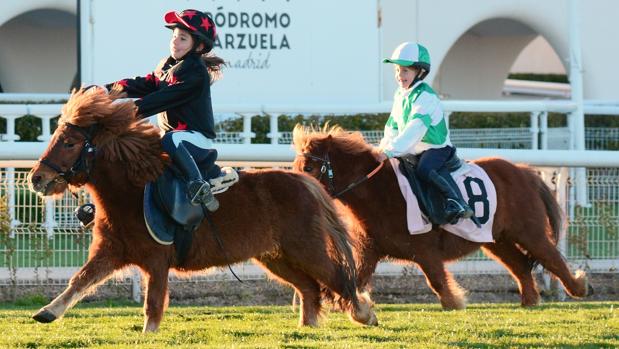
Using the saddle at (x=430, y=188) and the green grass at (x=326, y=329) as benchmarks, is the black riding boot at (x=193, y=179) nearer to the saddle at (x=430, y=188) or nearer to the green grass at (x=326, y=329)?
the green grass at (x=326, y=329)

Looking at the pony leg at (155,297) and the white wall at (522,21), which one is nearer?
the pony leg at (155,297)

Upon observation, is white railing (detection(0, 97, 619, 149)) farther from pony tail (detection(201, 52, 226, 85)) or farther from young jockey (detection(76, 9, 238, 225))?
young jockey (detection(76, 9, 238, 225))

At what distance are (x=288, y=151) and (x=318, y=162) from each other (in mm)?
1522

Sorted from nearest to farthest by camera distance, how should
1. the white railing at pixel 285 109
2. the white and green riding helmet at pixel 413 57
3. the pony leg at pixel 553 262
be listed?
the white and green riding helmet at pixel 413 57, the pony leg at pixel 553 262, the white railing at pixel 285 109

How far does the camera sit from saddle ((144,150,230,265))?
7797 mm

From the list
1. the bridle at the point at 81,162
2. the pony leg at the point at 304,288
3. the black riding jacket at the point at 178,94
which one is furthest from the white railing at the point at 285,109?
the bridle at the point at 81,162

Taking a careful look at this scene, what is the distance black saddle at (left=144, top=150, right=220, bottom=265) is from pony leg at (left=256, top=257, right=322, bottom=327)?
29.0 inches

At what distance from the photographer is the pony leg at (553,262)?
407 inches

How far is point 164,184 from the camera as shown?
310 inches

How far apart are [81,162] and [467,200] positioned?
323 centimetres

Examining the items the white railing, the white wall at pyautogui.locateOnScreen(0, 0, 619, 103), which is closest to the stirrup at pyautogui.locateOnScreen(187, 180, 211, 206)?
the white railing

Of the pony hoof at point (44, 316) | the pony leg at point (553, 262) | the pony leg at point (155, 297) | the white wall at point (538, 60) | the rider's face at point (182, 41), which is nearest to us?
the pony hoof at point (44, 316)

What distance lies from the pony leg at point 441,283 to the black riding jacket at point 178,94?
92.9 inches

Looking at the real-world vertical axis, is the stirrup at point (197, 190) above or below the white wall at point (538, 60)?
below
